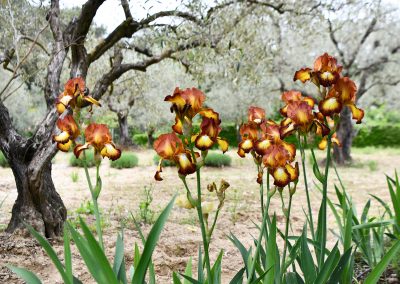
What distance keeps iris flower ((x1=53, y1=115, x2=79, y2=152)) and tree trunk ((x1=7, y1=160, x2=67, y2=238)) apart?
10.0ft

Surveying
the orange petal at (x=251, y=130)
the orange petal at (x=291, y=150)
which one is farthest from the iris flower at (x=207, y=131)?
the orange petal at (x=251, y=130)

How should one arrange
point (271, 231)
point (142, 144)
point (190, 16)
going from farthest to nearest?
point (142, 144) → point (190, 16) → point (271, 231)

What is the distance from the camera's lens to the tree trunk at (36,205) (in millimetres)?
4863

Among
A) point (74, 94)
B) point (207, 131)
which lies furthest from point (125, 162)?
point (207, 131)

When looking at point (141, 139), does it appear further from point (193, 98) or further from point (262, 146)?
point (193, 98)

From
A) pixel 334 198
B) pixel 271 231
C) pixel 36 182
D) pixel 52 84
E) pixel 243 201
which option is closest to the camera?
pixel 271 231

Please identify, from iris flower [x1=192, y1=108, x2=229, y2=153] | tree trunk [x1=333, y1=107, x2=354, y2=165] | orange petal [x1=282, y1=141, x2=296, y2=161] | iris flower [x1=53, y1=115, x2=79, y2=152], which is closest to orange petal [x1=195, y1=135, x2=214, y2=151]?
iris flower [x1=192, y1=108, x2=229, y2=153]

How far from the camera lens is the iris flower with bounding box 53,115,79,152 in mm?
1928

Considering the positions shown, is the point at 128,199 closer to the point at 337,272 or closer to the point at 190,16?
the point at 190,16

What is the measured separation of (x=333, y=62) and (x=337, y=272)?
83 centimetres

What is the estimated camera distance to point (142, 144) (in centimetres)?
2850

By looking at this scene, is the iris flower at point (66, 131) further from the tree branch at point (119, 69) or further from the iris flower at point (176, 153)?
the tree branch at point (119, 69)

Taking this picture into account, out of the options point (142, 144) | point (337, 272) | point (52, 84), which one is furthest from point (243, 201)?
point (142, 144)

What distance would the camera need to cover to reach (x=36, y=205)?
4.95 meters
